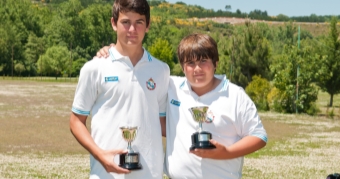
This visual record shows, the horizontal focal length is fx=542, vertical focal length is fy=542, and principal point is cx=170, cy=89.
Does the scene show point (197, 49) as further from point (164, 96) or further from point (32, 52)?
point (32, 52)

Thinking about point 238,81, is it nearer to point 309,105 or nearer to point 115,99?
point 309,105

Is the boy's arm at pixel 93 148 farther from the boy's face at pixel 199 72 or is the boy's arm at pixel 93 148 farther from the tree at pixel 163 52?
the tree at pixel 163 52

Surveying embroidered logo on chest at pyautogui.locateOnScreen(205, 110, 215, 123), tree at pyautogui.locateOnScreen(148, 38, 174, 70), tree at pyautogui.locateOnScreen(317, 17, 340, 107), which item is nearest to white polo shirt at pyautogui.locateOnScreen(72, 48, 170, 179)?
embroidered logo on chest at pyautogui.locateOnScreen(205, 110, 215, 123)

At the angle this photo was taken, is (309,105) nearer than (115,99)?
No

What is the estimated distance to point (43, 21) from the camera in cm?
14600

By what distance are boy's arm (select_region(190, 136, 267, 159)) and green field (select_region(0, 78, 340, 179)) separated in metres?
9.59

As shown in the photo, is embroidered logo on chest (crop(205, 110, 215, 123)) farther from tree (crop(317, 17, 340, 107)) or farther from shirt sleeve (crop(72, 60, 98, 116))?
tree (crop(317, 17, 340, 107))

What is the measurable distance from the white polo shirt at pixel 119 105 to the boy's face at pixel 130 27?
0.16 m

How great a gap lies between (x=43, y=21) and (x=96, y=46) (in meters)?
21.7

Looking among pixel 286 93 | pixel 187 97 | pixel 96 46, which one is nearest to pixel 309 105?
pixel 286 93

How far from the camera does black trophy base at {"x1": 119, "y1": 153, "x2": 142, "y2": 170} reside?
4367mm

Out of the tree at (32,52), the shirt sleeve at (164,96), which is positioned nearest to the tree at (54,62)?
the tree at (32,52)

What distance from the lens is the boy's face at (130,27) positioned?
462 cm


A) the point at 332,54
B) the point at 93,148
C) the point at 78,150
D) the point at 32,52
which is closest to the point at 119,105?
the point at 93,148
